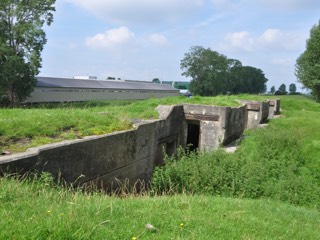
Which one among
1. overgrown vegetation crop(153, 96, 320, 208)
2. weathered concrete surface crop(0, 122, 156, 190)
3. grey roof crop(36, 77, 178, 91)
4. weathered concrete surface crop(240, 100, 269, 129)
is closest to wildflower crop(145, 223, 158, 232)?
weathered concrete surface crop(0, 122, 156, 190)

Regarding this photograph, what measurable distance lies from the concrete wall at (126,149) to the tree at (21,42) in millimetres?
12936

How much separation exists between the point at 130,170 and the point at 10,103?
1611 centimetres

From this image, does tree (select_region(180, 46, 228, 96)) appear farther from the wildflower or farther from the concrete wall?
the wildflower

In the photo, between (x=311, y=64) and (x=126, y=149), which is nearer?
(x=126, y=149)

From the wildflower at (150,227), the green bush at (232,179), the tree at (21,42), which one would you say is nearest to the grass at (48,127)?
the green bush at (232,179)

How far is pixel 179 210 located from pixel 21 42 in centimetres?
2116

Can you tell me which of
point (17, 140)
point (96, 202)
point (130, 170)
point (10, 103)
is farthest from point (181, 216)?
point (10, 103)

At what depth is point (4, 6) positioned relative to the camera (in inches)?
860

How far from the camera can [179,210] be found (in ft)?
12.8

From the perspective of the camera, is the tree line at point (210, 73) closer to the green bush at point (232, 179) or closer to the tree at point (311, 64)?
the tree at point (311, 64)

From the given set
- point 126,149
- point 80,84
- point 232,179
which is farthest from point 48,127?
point 80,84

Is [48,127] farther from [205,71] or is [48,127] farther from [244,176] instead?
[205,71]

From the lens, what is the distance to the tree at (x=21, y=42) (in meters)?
20.4

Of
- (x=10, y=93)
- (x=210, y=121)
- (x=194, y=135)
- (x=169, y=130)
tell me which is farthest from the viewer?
(x=10, y=93)
